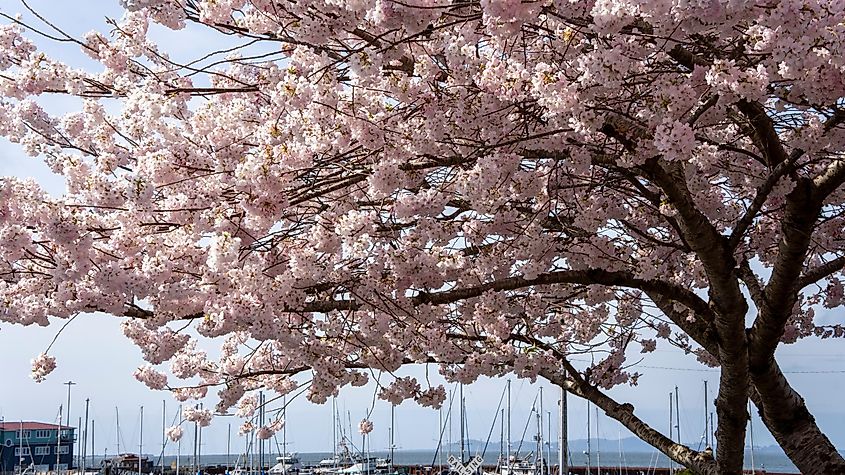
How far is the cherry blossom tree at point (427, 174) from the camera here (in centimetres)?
390

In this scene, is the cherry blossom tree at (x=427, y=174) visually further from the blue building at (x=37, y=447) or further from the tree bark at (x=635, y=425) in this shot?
the blue building at (x=37, y=447)

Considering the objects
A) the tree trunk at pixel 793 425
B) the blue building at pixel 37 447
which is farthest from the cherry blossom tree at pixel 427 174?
the blue building at pixel 37 447

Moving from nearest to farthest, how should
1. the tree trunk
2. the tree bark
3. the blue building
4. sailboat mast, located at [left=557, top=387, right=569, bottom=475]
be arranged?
1. the tree trunk
2. the tree bark
3. sailboat mast, located at [left=557, top=387, right=569, bottom=475]
4. the blue building

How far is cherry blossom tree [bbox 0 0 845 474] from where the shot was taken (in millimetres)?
3904

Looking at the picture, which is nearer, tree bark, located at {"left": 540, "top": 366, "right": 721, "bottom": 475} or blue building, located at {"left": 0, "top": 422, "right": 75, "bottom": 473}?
tree bark, located at {"left": 540, "top": 366, "right": 721, "bottom": 475}

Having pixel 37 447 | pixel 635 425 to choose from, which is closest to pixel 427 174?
pixel 635 425

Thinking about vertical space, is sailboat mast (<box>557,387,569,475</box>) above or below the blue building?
Result: above

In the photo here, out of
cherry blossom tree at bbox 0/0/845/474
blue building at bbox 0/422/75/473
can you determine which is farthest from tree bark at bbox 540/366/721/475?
blue building at bbox 0/422/75/473

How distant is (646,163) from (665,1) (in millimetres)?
1719

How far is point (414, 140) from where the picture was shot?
15.0 ft

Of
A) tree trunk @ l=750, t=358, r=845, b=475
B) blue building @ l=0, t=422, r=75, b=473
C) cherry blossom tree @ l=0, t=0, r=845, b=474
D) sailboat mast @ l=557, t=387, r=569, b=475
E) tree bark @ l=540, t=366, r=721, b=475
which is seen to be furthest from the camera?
blue building @ l=0, t=422, r=75, b=473

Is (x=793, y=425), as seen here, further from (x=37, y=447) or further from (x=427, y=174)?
(x=37, y=447)

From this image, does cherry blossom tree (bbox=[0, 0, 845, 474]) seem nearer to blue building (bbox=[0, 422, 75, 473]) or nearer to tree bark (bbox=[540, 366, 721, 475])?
tree bark (bbox=[540, 366, 721, 475])

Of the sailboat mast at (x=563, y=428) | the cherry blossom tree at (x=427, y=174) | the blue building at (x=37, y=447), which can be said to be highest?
the cherry blossom tree at (x=427, y=174)
